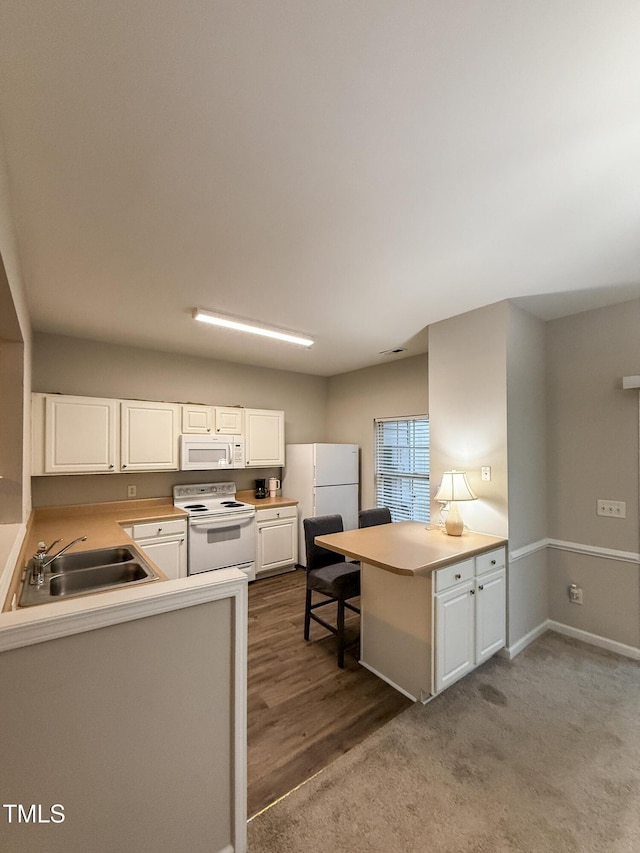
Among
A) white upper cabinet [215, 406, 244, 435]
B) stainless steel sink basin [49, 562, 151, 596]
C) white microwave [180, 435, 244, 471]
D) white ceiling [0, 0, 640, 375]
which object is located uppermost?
white ceiling [0, 0, 640, 375]

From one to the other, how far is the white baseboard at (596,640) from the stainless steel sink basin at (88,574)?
3.27 metres

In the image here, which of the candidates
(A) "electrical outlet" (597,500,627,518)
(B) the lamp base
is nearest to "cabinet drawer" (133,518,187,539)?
(B) the lamp base

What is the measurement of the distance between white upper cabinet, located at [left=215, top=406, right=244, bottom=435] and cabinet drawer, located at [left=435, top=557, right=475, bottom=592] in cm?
298

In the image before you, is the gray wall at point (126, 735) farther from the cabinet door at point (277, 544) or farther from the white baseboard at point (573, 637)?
the cabinet door at point (277, 544)

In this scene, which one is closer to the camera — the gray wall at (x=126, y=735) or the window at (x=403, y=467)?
the gray wall at (x=126, y=735)

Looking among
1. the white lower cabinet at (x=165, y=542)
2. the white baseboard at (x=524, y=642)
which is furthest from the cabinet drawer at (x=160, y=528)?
the white baseboard at (x=524, y=642)

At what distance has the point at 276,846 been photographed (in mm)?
1382

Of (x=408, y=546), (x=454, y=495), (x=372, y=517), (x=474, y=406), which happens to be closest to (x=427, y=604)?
(x=408, y=546)

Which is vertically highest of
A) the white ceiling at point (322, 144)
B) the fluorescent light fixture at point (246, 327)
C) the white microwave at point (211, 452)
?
the white ceiling at point (322, 144)

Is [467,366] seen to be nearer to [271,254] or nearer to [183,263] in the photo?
[271,254]

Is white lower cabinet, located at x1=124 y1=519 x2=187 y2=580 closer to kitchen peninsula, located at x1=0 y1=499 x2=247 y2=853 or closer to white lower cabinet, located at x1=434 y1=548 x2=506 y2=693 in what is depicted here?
kitchen peninsula, located at x1=0 y1=499 x2=247 y2=853

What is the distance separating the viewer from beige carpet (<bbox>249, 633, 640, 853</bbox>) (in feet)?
4.66

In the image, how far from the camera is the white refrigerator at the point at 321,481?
4541 mm

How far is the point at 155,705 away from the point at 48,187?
205 cm
